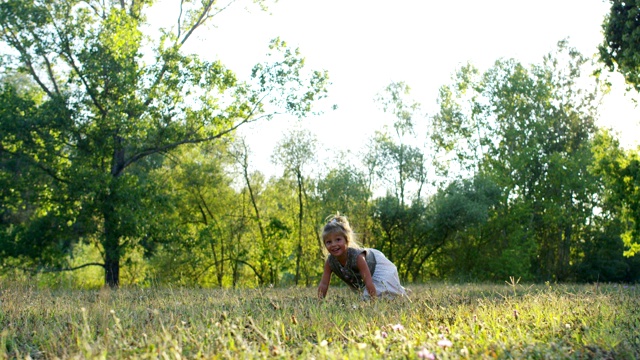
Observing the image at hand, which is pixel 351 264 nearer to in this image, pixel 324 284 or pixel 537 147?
pixel 324 284

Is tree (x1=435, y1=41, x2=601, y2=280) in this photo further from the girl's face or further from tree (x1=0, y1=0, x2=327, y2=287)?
the girl's face

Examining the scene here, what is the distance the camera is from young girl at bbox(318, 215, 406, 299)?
10.0m

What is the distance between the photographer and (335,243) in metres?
10.2

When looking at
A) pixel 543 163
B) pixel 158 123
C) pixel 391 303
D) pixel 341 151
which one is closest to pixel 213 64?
pixel 158 123

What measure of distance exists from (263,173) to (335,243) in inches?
1048

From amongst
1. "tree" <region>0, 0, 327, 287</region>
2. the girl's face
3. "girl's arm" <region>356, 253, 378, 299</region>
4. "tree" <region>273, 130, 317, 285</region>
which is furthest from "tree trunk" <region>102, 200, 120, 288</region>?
"girl's arm" <region>356, 253, 378, 299</region>

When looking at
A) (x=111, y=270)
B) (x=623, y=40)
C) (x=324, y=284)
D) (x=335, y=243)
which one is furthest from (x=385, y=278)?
(x=111, y=270)

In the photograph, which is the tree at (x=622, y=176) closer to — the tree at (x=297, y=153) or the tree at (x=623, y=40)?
the tree at (x=623, y=40)

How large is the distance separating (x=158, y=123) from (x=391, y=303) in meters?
18.2

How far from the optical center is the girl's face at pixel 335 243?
1018 cm

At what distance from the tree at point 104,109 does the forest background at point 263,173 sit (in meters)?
0.07

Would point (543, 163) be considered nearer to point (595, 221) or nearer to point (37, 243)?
point (595, 221)

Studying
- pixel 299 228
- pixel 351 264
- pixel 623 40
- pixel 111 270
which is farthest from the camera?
pixel 299 228

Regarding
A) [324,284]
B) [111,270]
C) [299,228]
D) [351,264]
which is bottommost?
[324,284]
